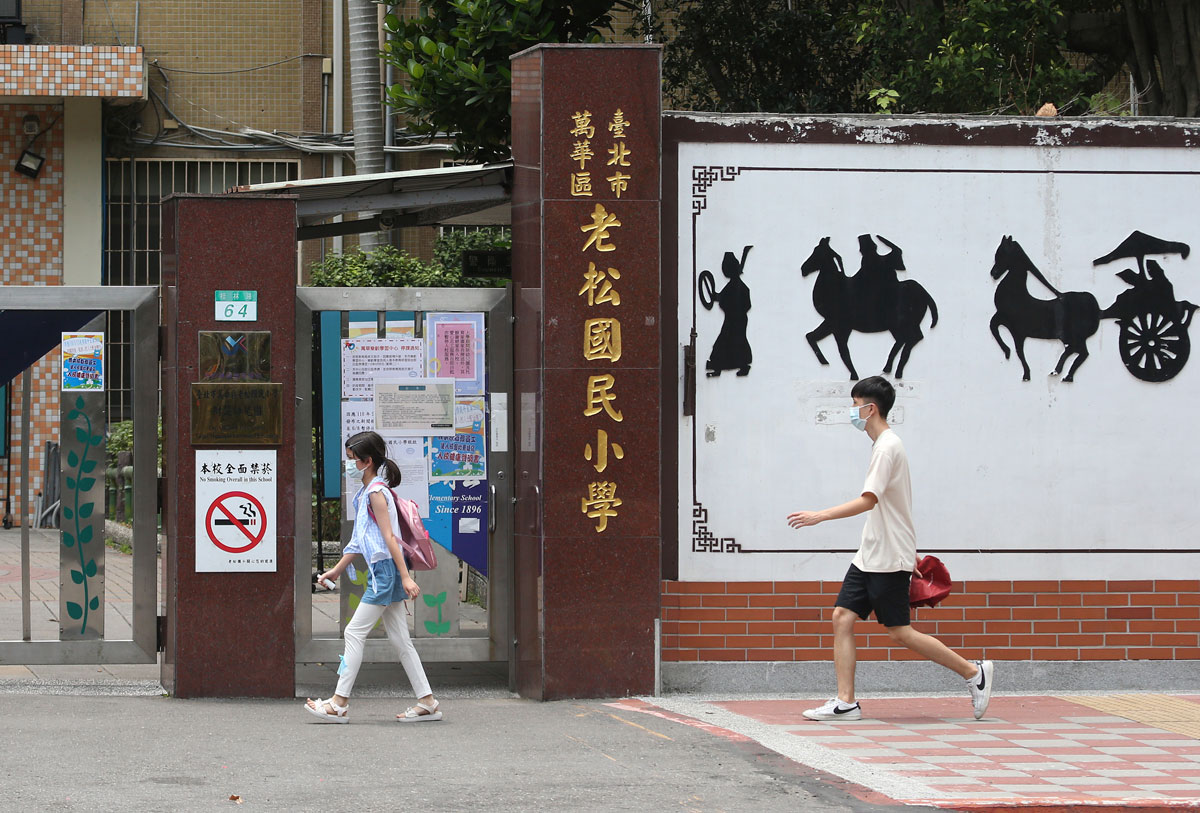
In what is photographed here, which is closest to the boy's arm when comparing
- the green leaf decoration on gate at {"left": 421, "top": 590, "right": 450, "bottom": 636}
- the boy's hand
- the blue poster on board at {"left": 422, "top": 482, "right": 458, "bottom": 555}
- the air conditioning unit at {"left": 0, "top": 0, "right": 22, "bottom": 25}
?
the boy's hand

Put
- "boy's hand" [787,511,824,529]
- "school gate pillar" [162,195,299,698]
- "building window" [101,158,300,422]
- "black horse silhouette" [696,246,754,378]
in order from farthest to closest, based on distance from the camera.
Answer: "building window" [101,158,300,422] → "black horse silhouette" [696,246,754,378] → "school gate pillar" [162,195,299,698] → "boy's hand" [787,511,824,529]

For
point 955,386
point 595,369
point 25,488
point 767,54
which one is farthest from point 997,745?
point 767,54

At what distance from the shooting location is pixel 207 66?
19688 mm

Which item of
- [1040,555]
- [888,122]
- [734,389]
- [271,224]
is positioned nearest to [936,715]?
[1040,555]

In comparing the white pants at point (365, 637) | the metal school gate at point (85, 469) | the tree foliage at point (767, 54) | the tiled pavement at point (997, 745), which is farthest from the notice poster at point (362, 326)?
the tree foliage at point (767, 54)

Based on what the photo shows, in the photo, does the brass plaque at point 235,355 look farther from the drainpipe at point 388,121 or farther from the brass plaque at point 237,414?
the drainpipe at point 388,121

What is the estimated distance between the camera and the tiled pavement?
574cm

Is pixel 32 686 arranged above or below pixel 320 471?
below

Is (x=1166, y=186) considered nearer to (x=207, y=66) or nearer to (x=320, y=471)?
(x=320, y=471)

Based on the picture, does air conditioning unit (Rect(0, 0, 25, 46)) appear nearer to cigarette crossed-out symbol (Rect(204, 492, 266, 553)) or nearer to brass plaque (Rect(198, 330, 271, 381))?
brass plaque (Rect(198, 330, 271, 381))

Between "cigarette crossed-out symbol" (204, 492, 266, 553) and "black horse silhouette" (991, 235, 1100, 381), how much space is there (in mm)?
4441

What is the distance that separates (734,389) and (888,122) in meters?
1.83

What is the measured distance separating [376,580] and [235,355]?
63.7 inches

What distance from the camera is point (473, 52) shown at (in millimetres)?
11859
